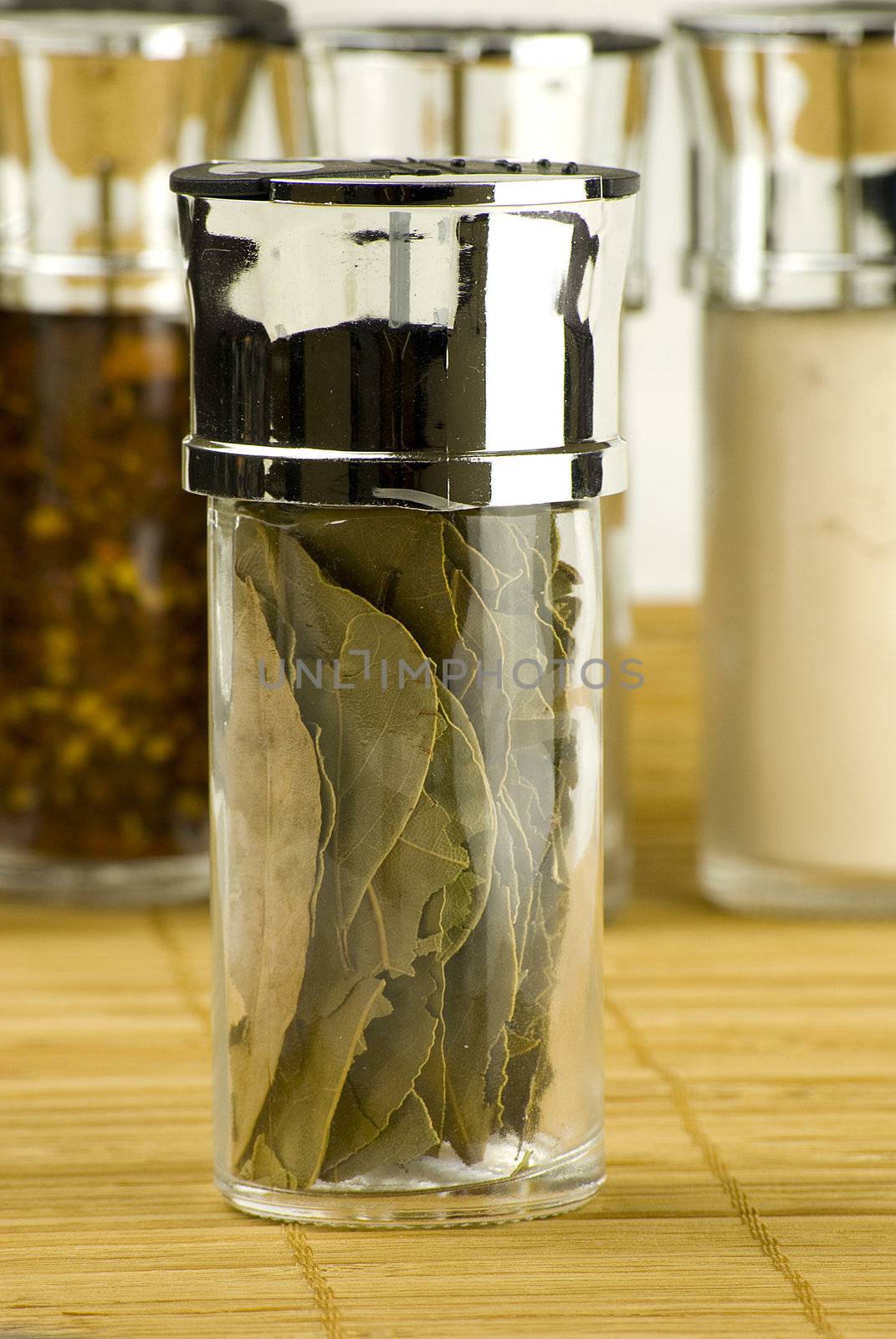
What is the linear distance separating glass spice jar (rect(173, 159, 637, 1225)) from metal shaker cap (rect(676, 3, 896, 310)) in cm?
23

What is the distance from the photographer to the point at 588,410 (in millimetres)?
433

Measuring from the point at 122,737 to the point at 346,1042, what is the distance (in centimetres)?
29

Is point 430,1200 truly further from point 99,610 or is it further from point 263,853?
point 99,610

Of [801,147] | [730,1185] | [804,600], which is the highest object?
[801,147]

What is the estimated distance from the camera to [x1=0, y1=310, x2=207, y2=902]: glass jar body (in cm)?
70

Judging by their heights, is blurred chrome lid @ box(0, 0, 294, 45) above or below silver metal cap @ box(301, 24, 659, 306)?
above

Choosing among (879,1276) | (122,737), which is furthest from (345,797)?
(122,737)

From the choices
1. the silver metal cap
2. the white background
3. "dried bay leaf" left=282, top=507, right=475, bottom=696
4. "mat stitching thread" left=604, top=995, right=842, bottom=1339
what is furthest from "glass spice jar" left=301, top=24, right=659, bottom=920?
the white background

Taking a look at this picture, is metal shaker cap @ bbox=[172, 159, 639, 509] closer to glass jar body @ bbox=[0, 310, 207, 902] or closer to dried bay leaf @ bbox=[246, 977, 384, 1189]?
dried bay leaf @ bbox=[246, 977, 384, 1189]

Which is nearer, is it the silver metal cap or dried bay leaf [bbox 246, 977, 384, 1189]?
dried bay leaf [bbox 246, 977, 384, 1189]

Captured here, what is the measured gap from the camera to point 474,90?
639 mm

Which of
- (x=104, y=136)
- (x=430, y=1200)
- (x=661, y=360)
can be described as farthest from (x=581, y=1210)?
(x=661, y=360)

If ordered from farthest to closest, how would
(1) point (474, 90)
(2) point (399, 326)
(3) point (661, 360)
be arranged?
(3) point (661, 360) < (1) point (474, 90) < (2) point (399, 326)

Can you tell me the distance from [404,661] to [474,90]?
0.89 ft
